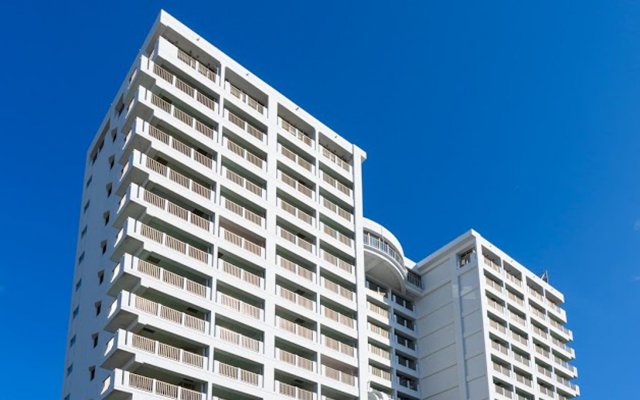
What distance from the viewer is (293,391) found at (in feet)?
182

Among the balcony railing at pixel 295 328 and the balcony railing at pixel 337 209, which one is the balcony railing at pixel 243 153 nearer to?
the balcony railing at pixel 337 209

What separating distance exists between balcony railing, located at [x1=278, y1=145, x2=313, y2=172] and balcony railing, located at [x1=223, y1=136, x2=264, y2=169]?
10.4 feet

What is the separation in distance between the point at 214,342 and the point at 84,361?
30.9 ft

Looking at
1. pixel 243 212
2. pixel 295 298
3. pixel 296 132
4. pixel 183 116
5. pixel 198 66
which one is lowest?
pixel 295 298

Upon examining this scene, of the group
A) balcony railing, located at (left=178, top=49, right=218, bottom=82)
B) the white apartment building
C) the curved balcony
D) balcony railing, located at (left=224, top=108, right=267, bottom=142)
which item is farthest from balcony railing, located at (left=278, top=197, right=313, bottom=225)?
the curved balcony

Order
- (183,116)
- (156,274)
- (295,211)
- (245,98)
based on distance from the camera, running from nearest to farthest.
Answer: (156,274) → (183,116) → (295,211) → (245,98)

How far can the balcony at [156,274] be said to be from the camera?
50156 mm

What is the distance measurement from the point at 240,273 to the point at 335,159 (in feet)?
58.4

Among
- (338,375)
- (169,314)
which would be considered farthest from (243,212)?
(338,375)

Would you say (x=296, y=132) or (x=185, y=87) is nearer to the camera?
(x=185, y=87)

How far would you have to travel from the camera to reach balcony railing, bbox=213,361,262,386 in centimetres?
5178

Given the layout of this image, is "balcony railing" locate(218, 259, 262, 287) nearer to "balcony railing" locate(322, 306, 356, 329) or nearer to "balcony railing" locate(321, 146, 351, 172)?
"balcony railing" locate(322, 306, 356, 329)

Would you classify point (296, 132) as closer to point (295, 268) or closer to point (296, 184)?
point (296, 184)

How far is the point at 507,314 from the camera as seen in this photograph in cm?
8069
